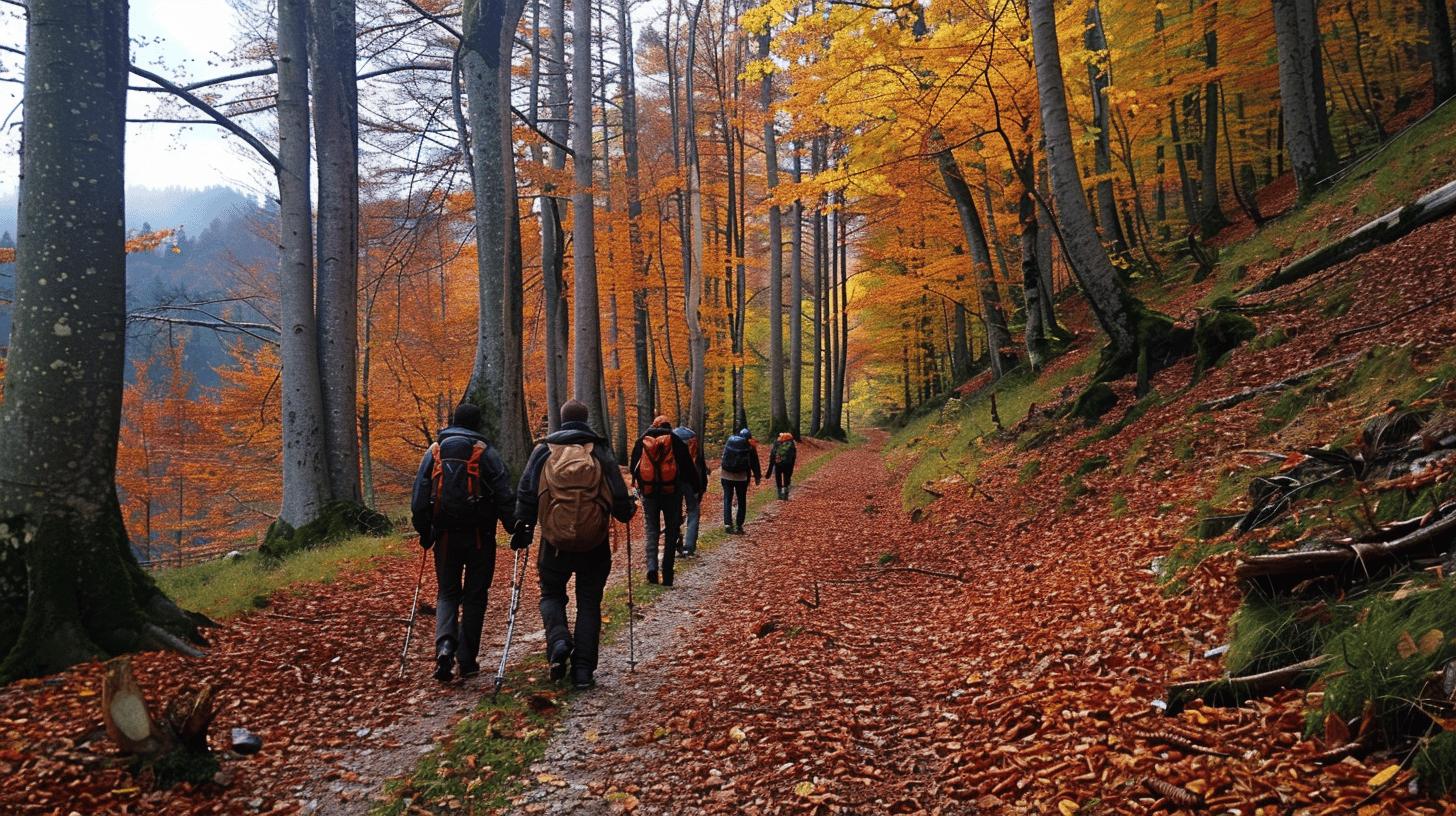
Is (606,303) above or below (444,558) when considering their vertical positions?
above

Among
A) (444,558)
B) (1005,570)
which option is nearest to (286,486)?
(444,558)

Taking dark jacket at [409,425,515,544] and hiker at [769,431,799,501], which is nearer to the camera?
dark jacket at [409,425,515,544]

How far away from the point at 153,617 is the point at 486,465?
2.44 m

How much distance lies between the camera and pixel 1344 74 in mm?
→ 19859

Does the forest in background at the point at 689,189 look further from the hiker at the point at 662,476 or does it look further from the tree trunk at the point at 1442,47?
the hiker at the point at 662,476

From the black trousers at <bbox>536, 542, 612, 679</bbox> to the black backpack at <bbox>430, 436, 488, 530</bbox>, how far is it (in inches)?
23.1

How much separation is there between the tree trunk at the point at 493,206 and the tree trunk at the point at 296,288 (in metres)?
2.15

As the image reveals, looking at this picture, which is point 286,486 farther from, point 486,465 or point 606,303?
point 606,303

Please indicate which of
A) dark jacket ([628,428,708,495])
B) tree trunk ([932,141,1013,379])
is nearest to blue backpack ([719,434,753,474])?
dark jacket ([628,428,708,495])

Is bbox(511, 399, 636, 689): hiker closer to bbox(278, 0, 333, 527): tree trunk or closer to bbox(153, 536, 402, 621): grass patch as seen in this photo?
bbox(153, 536, 402, 621): grass patch

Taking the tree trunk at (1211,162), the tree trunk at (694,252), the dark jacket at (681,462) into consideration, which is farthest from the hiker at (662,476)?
the tree trunk at (1211,162)

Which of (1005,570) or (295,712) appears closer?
(295,712)

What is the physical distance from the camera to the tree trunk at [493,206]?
31.5 feet

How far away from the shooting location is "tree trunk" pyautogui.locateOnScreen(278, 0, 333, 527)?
30.9ft
